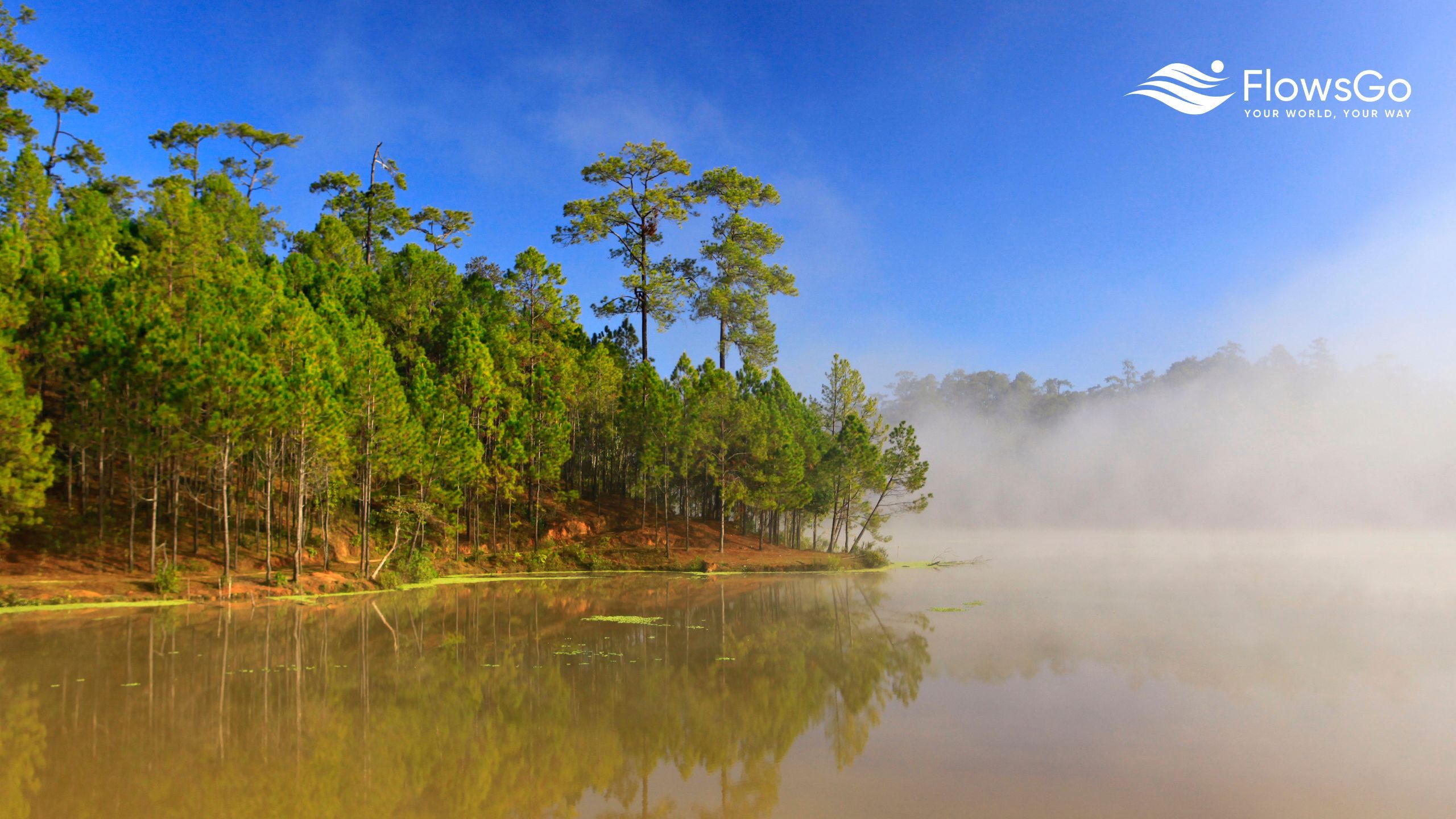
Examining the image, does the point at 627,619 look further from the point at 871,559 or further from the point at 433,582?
the point at 871,559

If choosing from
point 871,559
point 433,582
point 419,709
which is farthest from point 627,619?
point 871,559

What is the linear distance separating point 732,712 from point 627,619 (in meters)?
9.96

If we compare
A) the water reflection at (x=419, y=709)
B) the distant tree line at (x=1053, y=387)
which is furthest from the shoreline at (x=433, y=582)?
the distant tree line at (x=1053, y=387)

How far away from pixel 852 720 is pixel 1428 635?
15.2 metres

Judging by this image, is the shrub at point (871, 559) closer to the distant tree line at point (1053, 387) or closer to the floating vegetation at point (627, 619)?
the floating vegetation at point (627, 619)

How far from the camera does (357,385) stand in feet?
90.1

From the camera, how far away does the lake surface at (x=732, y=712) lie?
7.69 m

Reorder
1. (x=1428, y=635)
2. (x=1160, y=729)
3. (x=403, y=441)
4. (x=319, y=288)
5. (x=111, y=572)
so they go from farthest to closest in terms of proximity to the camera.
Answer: (x=319, y=288)
(x=403, y=441)
(x=111, y=572)
(x=1428, y=635)
(x=1160, y=729)

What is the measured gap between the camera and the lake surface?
25.2 ft

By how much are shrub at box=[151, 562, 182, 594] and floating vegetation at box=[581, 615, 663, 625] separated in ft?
40.0

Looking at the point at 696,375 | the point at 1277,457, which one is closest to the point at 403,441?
the point at 696,375

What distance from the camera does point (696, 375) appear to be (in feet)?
140

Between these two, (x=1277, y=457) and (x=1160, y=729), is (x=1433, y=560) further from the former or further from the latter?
(x=1277, y=457)

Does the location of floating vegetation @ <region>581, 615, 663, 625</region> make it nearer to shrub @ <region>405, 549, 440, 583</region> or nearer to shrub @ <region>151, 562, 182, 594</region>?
shrub @ <region>405, 549, 440, 583</region>
